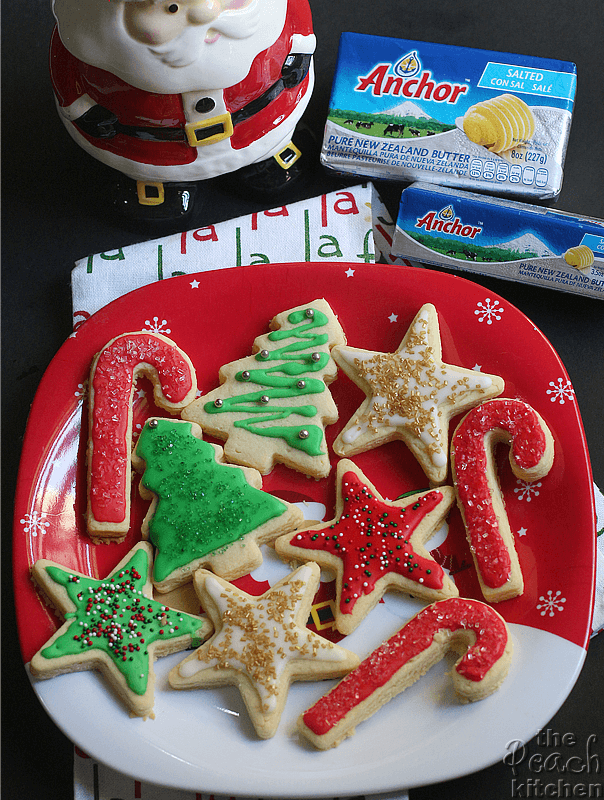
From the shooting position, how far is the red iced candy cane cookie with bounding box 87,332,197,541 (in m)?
1.34

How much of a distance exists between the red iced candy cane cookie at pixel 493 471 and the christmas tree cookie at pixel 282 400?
9.2 inches

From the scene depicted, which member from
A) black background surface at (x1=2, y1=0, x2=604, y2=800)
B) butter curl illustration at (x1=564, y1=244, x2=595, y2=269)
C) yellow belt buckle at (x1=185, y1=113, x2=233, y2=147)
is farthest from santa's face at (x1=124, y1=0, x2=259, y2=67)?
butter curl illustration at (x1=564, y1=244, x2=595, y2=269)

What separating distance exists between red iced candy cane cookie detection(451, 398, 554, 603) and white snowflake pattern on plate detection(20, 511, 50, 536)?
703 millimetres

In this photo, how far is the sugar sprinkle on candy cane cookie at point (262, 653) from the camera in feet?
4.02

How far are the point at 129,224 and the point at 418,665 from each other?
103 centimetres

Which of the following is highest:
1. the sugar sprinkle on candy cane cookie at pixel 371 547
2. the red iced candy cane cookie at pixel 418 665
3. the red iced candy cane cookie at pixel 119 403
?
the red iced candy cane cookie at pixel 119 403

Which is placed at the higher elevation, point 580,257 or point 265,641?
point 580,257

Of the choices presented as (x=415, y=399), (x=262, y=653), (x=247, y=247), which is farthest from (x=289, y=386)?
(x=262, y=653)

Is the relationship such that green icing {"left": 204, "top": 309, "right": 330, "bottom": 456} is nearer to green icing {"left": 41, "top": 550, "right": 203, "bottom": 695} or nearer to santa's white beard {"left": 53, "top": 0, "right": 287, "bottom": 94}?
green icing {"left": 41, "top": 550, "right": 203, "bottom": 695}

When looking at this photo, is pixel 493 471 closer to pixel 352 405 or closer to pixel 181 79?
pixel 352 405

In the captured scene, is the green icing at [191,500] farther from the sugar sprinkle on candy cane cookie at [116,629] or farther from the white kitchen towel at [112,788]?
the white kitchen towel at [112,788]

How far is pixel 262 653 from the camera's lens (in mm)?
1229

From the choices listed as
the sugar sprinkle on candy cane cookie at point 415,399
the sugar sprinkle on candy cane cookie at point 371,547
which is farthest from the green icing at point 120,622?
the sugar sprinkle on candy cane cookie at point 415,399

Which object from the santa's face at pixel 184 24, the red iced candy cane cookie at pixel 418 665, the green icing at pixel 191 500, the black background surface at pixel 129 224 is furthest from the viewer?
the black background surface at pixel 129 224
